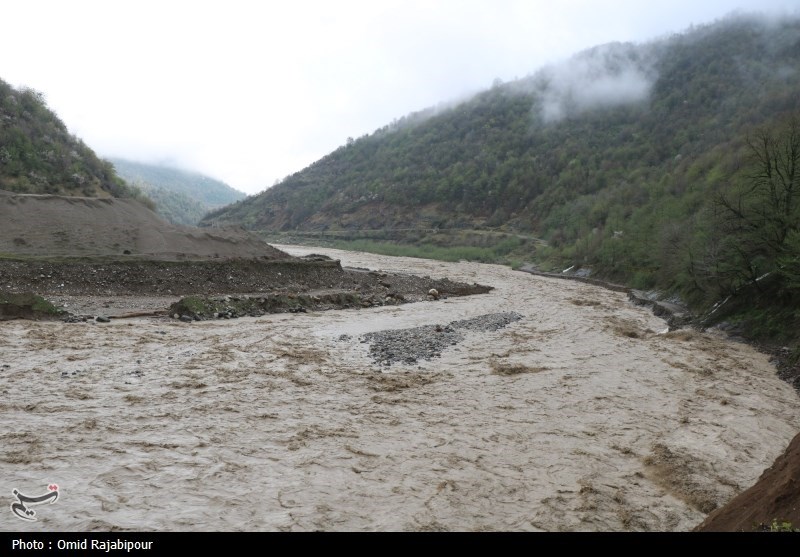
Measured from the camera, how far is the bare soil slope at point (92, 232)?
23203mm

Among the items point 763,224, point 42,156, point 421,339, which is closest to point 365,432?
point 421,339

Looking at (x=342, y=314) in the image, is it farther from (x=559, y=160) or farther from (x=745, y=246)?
(x=559, y=160)

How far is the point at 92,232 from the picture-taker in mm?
25000

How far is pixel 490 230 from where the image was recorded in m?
84.1

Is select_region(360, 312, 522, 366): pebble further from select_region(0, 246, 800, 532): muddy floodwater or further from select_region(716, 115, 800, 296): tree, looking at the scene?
select_region(716, 115, 800, 296): tree

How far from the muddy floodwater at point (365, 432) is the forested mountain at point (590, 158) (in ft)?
50.5

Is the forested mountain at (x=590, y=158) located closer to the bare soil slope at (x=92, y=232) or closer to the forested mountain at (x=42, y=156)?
the bare soil slope at (x=92, y=232)

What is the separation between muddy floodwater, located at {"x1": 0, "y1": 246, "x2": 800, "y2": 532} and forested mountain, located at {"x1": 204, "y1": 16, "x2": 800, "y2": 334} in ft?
50.5

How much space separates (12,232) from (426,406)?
891 inches

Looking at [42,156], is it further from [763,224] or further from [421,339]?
[763,224]

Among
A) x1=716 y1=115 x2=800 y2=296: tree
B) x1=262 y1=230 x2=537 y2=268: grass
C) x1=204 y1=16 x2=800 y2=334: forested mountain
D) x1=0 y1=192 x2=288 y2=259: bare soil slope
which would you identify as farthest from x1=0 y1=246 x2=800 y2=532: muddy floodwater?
x1=262 y1=230 x2=537 y2=268: grass

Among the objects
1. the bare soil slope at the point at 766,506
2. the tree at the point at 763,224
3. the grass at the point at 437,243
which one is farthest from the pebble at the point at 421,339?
the grass at the point at 437,243

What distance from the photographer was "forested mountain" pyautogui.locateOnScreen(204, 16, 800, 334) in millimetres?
43062
